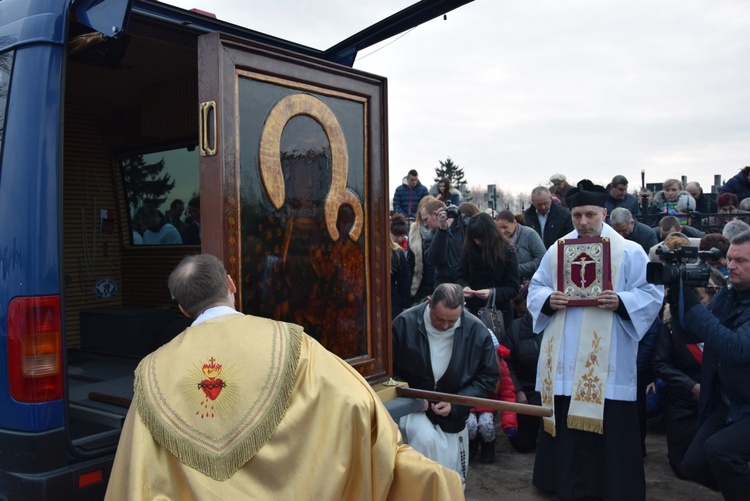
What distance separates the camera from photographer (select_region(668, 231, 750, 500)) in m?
3.96

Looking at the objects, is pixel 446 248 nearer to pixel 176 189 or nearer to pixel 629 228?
pixel 629 228

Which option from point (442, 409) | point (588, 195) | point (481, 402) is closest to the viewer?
point (481, 402)

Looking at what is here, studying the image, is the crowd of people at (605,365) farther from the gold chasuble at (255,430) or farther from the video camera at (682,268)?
the gold chasuble at (255,430)

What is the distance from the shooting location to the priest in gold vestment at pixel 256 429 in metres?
2.26

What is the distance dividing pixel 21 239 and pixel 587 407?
11.8 feet

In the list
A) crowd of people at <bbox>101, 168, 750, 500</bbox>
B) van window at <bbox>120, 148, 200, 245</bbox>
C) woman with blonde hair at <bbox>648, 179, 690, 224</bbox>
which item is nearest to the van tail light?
crowd of people at <bbox>101, 168, 750, 500</bbox>

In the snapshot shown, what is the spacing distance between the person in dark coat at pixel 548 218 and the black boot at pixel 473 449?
108 inches

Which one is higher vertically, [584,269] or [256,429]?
[584,269]

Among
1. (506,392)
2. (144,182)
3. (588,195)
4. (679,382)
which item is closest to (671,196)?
(679,382)

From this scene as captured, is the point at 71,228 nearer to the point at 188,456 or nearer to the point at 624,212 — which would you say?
the point at 188,456

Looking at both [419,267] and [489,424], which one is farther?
[419,267]

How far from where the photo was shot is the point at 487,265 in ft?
20.3

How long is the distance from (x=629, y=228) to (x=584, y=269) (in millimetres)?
2266

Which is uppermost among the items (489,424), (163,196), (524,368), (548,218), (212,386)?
(163,196)
